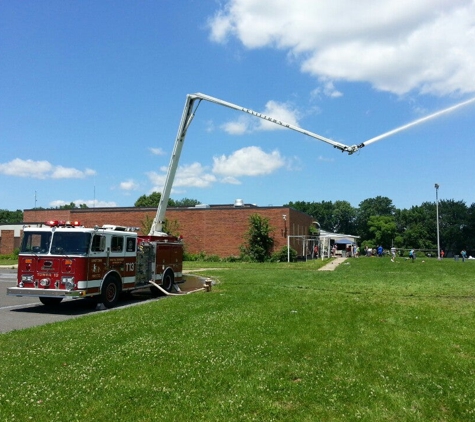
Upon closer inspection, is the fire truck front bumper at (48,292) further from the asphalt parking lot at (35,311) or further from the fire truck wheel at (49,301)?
the fire truck wheel at (49,301)

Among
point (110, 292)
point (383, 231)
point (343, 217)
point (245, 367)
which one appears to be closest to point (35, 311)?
point (110, 292)

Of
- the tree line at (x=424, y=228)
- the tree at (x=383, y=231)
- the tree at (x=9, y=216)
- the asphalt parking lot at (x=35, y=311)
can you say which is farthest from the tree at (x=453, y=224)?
the tree at (x=9, y=216)

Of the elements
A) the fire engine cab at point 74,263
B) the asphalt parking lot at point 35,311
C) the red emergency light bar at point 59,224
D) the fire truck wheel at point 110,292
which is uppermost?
the red emergency light bar at point 59,224

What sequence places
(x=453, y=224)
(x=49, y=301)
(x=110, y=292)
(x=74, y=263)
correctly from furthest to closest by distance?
(x=453, y=224)
(x=49, y=301)
(x=110, y=292)
(x=74, y=263)

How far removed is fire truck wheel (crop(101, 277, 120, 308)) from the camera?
14078 millimetres

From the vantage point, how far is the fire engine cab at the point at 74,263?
13164mm

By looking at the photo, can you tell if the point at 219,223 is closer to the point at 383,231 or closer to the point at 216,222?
the point at 216,222

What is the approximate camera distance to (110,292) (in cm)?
1452

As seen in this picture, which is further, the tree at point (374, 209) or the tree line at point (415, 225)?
the tree at point (374, 209)

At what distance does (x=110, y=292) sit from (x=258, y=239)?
28623 millimetres

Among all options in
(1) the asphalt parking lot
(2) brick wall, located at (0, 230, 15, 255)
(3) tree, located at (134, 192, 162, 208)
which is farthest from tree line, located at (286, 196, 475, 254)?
(1) the asphalt parking lot

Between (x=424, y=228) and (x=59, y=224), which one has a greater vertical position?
(x=424, y=228)

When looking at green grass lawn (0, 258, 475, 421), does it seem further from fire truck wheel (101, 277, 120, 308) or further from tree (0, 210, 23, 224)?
tree (0, 210, 23, 224)

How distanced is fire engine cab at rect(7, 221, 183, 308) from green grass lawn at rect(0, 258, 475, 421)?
252 cm
